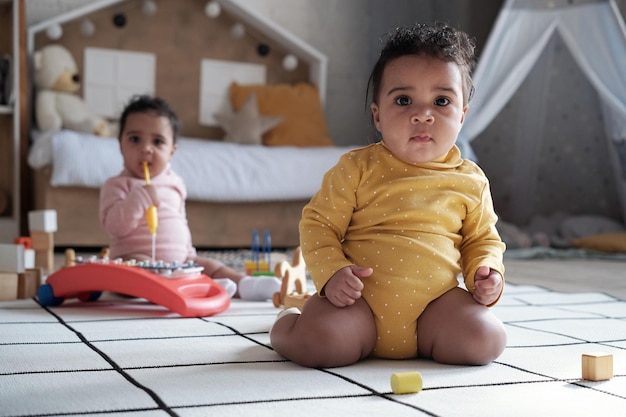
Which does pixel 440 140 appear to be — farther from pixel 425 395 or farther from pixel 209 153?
pixel 209 153

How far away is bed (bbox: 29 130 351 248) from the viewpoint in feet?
9.66

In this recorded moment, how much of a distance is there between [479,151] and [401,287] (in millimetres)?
2735

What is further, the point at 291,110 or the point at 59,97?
the point at 291,110

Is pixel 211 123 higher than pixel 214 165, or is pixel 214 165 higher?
pixel 211 123

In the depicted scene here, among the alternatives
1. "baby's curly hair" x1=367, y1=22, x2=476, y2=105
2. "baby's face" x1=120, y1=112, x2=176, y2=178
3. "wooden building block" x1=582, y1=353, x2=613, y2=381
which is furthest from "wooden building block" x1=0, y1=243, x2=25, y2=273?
"wooden building block" x1=582, y1=353, x2=613, y2=381

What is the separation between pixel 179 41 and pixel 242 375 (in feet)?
10.4

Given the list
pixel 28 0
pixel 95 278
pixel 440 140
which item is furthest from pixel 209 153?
pixel 440 140

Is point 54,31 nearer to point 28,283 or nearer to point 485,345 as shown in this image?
point 28,283

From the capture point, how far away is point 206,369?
3.45ft

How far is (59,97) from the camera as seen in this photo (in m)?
3.54

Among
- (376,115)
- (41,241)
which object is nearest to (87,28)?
(41,241)

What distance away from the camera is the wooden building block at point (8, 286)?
5.76 feet

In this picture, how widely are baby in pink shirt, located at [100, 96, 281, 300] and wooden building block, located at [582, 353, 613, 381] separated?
3.00 ft

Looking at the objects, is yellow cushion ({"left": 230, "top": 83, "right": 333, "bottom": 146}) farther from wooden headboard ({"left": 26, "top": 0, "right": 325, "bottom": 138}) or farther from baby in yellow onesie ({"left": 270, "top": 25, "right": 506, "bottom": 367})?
baby in yellow onesie ({"left": 270, "top": 25, "right": 506, "bottom": 367})
